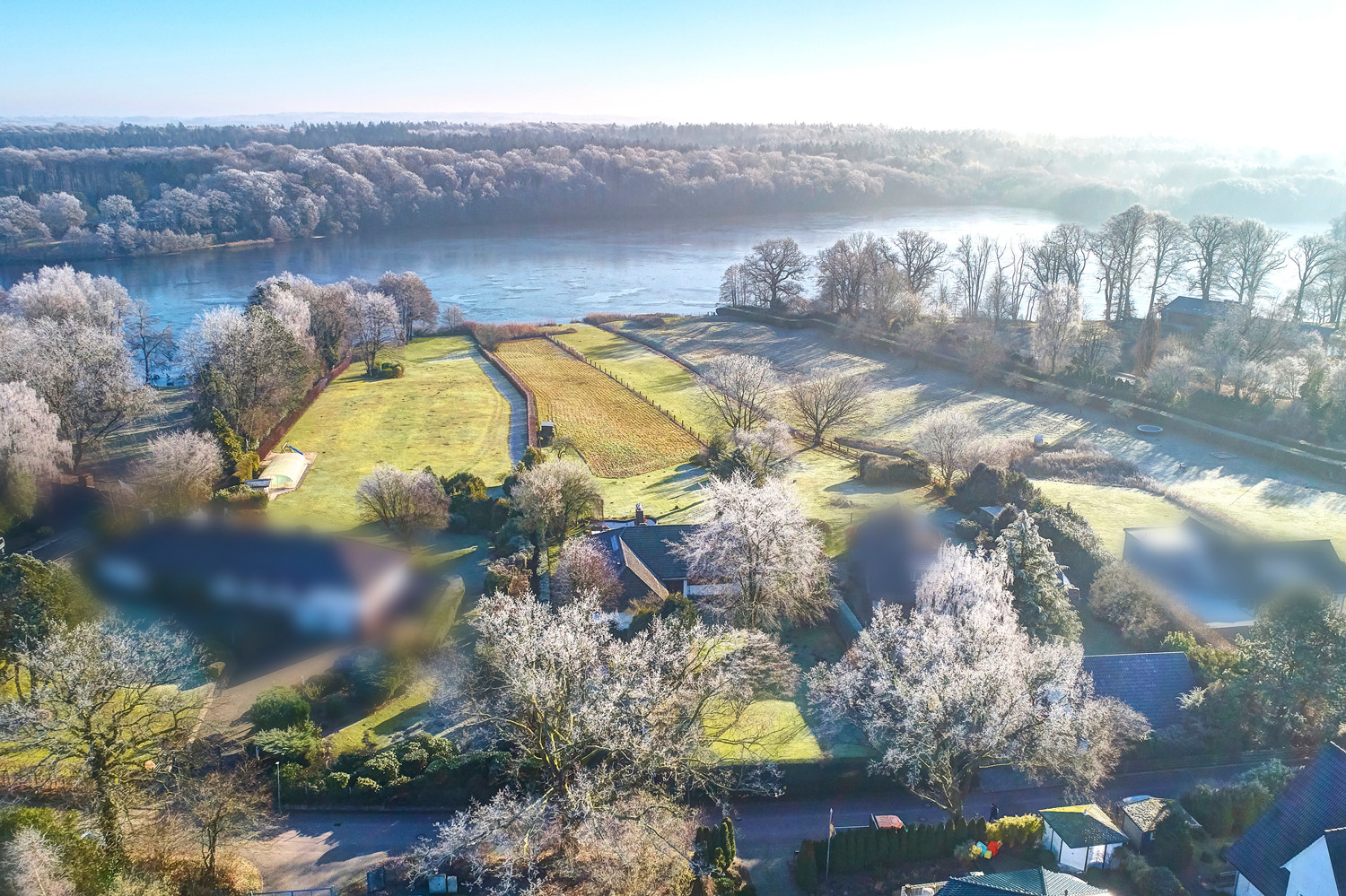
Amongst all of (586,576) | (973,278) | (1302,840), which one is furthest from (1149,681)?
(973,278)

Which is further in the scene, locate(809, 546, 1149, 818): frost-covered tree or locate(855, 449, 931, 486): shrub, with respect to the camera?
locate(855, 449, 931, 486): shrub

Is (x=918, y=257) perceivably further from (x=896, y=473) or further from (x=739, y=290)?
(x=896, y=473)

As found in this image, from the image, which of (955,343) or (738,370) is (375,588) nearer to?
(738,370)

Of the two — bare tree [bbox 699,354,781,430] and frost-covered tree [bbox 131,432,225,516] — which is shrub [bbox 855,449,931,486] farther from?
frost-covered tree [bbox 131,432,225,516]

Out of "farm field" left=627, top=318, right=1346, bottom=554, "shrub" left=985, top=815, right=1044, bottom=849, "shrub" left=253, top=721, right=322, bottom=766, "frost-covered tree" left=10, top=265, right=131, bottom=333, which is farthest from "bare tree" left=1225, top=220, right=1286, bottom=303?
"frost-covered tree" left=10, top=265, right=131, bottom=333

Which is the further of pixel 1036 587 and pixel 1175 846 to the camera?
pixel 1036 587

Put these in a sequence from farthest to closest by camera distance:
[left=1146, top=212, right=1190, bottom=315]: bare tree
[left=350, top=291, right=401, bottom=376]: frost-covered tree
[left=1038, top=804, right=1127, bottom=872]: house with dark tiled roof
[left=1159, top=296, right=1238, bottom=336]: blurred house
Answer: [left=1146, top=212, right=1190, bottom=315]: bare tree, [left=350, top=291, right=401, bottom=376]: frost-covered tree, [left=1159, top=296, right=1238, bottom=336]: blurred house, [left=1038, top=804, right=1127, bottom=872]: house with dark tiled roof

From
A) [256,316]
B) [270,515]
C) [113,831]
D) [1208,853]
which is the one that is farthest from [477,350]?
[1208,853]
